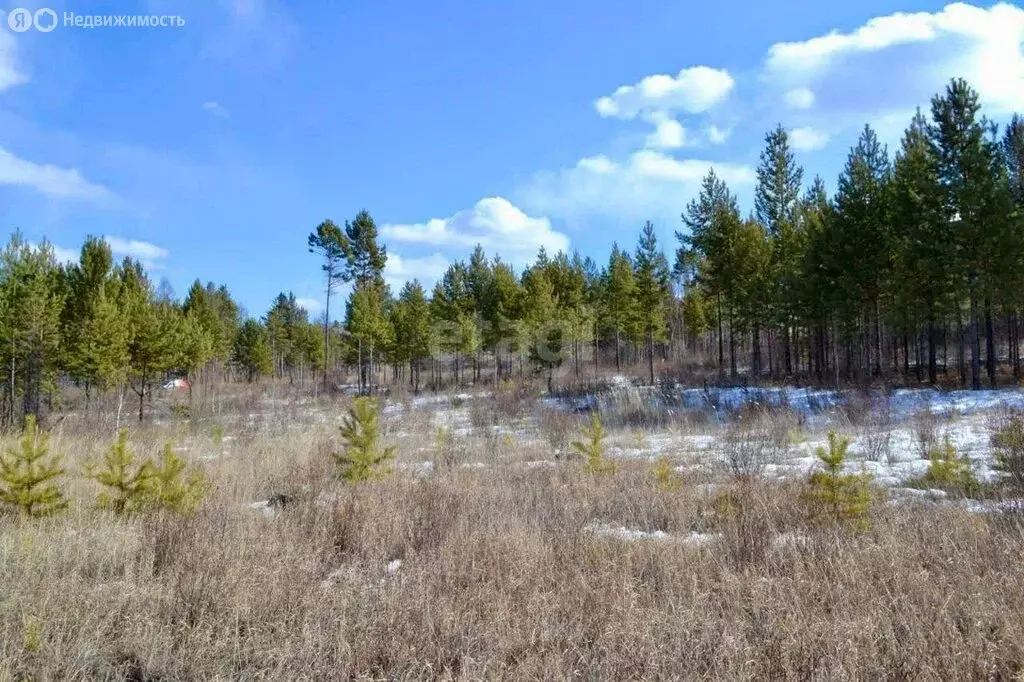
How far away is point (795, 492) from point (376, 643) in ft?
15.0

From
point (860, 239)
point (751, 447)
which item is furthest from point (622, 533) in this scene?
point (860, 239)

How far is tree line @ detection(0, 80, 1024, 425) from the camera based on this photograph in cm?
1967

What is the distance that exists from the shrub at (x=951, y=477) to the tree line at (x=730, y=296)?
54.1 ft

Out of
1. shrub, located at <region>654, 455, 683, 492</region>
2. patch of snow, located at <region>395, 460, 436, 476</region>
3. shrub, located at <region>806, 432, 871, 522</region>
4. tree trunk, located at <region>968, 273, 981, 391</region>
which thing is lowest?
patch of snow, located at <region>395, 460, 436, 476</region>

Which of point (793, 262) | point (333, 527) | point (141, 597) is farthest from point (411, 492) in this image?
point (793, 262)

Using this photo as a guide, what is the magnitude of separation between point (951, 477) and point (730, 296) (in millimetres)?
25201

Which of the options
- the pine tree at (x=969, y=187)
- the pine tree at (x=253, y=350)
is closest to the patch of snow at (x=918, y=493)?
the pine tree at (x=969, y=187)

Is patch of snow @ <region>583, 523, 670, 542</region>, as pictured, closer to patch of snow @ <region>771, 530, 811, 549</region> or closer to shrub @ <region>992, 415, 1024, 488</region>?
patch of snow @ <region>771, 530, 811, 549</region>

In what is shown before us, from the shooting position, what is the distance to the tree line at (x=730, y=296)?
64.5 ft

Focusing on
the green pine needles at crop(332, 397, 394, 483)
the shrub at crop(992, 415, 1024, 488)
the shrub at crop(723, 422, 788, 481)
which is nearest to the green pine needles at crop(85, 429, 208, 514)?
the green pine needles at crop(332, 397, 394, 483)

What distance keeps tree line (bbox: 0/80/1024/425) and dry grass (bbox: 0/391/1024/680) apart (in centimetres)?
1991

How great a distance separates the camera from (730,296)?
29969 millimetres

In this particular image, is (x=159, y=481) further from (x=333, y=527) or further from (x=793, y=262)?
(x=793, y=262)

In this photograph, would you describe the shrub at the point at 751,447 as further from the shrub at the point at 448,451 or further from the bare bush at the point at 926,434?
the shrub at the point at 448,451
